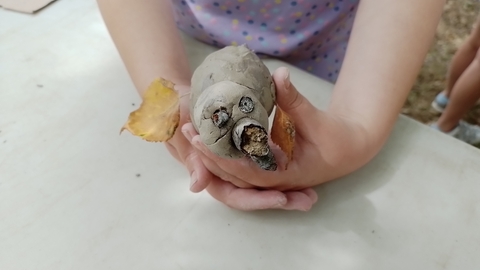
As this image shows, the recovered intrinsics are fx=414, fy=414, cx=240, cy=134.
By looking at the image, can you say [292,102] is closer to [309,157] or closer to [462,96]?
[309,157]

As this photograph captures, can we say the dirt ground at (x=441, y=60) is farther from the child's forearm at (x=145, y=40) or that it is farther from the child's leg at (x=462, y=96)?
the child's forearm at (x=145, y=40)

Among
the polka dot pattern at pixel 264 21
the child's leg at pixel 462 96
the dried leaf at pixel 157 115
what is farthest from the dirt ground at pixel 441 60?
the dried leaf at pixel 157 115

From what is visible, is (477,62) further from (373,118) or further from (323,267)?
(323,267)

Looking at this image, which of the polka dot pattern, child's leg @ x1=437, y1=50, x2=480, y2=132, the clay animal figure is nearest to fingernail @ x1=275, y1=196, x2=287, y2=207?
the clay animal figure

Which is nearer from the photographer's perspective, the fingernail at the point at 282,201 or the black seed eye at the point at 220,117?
the black seed eye at the point at 220,117

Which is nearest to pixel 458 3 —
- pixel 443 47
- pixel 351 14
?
pixel 443 47

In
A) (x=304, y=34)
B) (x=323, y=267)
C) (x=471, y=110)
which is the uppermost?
(x=304, y=34)

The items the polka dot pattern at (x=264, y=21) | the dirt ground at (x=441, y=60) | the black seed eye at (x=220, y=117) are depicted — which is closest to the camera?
the black seed eye at (x=220, y=117)
